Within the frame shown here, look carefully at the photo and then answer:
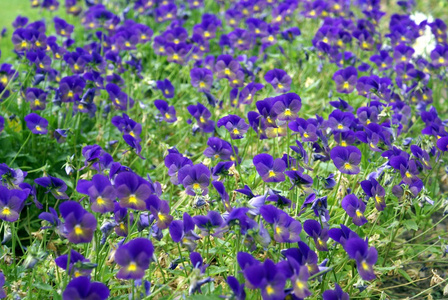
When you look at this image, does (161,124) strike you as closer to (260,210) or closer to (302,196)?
(302,196)

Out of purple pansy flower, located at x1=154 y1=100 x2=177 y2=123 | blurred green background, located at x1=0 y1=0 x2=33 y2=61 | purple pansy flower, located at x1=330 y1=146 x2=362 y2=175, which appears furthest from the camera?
blurred green background, located at x1=0 y1=0 x2=33 y2=61

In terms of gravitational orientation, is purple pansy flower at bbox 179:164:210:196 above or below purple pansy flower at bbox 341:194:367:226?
above

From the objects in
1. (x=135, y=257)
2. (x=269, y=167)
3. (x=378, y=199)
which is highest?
(x=135, y=257)

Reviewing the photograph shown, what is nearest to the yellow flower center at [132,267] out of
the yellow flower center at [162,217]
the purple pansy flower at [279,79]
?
the yellow flower center at [162,217]

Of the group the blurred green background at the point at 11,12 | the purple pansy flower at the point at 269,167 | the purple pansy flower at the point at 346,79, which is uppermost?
the purple pansy flower at the point at 269,167

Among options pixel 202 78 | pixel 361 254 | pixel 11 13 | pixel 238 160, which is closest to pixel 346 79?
pixel 202 78

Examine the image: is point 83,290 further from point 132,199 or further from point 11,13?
point 11,13

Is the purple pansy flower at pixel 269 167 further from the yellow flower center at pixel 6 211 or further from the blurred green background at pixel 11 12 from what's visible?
the blurred green background at pixel 11 12

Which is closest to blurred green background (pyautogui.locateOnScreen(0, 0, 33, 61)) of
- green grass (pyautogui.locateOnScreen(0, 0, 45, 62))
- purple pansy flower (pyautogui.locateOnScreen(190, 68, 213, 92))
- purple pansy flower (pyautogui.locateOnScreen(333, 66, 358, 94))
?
green grass (pyautogui.locateOnScreen(0, 0, 45, 62))

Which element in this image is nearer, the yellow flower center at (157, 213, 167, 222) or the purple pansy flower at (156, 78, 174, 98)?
the yellow flower center at (157, 213, 167, 222)

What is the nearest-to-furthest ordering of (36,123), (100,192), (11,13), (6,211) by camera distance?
(100,192), (6,211), (36,123), (11,13)

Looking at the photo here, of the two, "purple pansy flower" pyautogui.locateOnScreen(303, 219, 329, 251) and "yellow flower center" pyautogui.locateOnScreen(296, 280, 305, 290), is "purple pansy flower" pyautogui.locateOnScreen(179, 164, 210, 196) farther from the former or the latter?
"yellow flower center" pyautogui.locateOnScreen(296, 280, 305, 290)

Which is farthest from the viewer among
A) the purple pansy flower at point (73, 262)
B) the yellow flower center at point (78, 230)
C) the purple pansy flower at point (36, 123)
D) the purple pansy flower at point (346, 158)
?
the purple pansy flower at point (36, 123)
